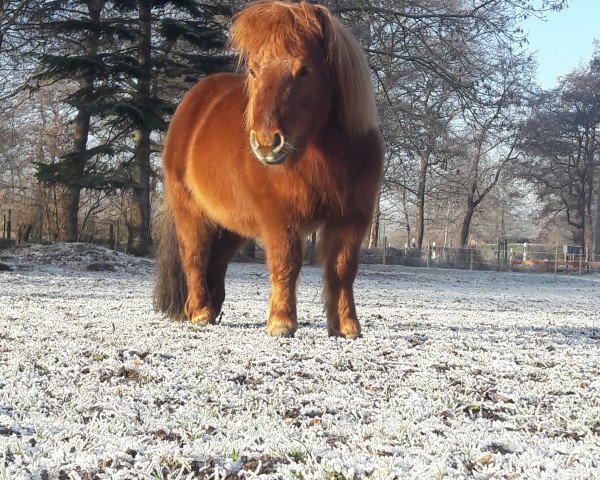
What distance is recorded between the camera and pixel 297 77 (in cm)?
361

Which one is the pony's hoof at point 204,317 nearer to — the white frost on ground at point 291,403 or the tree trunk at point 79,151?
the white frost on ground at point 291,403

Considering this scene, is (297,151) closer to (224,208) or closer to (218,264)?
(224,208)

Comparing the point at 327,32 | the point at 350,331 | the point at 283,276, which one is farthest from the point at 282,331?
the point at 327,32

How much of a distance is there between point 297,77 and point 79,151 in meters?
14.8

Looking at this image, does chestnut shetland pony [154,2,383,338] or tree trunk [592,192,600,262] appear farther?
tree trunk [592,192,600,262]

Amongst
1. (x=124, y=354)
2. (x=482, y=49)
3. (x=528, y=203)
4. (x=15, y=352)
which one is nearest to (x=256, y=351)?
(x=124, y=354)

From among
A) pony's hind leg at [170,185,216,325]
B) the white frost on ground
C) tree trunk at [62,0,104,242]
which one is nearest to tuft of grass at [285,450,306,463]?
the white frost on ground

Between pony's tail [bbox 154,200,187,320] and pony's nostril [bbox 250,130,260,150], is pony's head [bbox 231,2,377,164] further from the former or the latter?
pony's tail [bbox 154,200,187,320]

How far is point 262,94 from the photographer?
3.53 meters

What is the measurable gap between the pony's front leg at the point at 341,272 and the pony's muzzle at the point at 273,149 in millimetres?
837

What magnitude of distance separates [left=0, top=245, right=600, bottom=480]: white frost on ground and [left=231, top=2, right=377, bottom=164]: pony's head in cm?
122

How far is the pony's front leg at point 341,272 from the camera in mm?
4047

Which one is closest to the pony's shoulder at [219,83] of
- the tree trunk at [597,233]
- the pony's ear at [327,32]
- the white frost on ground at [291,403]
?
the pony's ear at [327,32]

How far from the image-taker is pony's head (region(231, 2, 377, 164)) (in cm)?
346
